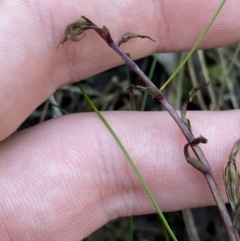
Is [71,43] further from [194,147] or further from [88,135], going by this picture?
[194,147]

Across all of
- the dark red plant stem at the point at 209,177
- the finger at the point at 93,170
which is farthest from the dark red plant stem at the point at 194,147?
the finger at the point at 93,170

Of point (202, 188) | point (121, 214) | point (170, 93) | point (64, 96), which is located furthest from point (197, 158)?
point (64, 96)

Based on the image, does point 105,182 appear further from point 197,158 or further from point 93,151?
point 197,158

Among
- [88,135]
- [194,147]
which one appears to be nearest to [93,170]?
[88,135]

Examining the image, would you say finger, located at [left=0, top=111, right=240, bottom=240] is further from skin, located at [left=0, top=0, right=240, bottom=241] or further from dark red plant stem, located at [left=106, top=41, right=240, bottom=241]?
dark red plant stem, located at [left=106, top=41, right=240, bottom=241]

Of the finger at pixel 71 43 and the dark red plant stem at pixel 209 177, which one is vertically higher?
the finger at pixel 71 43

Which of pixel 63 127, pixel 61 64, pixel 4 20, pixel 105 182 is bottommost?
pixel 105 182

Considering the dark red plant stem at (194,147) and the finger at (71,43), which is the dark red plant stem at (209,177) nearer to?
the dark red plant stem at (194,147)
